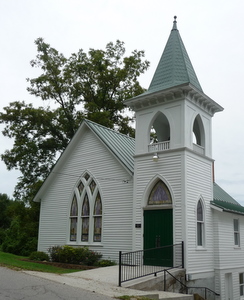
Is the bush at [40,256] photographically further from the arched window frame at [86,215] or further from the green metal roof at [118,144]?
the green metal roof at [118,144]

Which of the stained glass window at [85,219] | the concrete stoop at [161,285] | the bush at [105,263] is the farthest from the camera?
the stained glass window at [85,219]

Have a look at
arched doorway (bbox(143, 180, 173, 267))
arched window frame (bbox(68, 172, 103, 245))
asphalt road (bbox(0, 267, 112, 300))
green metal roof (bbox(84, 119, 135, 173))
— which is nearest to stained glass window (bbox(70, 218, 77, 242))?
arched window frame (bbox(68, 172, 103, 245))

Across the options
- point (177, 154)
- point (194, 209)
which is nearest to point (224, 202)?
point (194, 209)

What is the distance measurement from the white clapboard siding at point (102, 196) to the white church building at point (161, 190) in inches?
1.8

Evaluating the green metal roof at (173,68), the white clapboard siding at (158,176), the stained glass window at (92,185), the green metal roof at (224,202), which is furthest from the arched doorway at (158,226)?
the green metal roof at (173,68)

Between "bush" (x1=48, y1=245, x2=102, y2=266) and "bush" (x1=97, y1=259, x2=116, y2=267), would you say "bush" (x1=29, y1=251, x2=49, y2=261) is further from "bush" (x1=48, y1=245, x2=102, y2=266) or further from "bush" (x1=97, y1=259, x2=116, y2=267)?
"bush" (x1=97, y1=259, x2=116, y2=267)

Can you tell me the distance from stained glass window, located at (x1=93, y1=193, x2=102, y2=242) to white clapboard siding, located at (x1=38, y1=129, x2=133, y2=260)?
388mm

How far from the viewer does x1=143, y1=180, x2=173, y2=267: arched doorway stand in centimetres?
1487

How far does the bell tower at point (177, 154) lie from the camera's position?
15.0m

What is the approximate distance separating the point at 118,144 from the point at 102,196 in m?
2.84

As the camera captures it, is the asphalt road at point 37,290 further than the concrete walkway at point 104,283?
No

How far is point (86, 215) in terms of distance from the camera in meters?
19.0

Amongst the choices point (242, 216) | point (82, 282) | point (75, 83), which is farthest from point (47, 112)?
point (82, 282)

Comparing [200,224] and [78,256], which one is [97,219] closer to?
[78,256]
